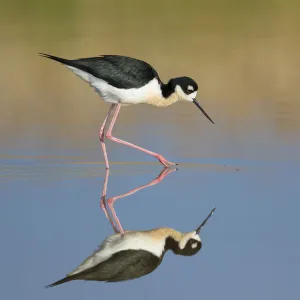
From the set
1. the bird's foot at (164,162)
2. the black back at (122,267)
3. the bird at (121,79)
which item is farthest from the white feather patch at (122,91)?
the black back at (122,267)

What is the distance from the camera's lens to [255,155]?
7.55 meters

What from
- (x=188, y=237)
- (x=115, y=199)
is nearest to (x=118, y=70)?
(x=115, y=199)

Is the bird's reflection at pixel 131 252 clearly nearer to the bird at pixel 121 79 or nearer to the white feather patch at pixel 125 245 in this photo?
the white feather patch at pixel 125 245

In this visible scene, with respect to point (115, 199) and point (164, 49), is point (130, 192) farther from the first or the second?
point (164, 49)

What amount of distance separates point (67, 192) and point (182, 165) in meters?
1.20

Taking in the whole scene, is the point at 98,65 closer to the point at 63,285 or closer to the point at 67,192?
the point at 67,192

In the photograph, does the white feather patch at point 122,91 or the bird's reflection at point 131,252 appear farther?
the white feather patch at point 122,91

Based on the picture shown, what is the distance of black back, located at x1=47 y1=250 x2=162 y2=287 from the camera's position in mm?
4695

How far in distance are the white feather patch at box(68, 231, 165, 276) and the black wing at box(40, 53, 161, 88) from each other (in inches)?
89.1

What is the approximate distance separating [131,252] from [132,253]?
0.02 m

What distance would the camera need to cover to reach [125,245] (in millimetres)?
5234

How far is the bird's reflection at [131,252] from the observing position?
476 centimetres

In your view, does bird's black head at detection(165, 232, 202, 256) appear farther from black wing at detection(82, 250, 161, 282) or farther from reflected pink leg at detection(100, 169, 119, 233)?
reflected pink leg at detection(100, 169, 119, 233)

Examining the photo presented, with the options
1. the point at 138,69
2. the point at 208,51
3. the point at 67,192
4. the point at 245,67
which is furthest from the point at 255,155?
the point at 208,51
